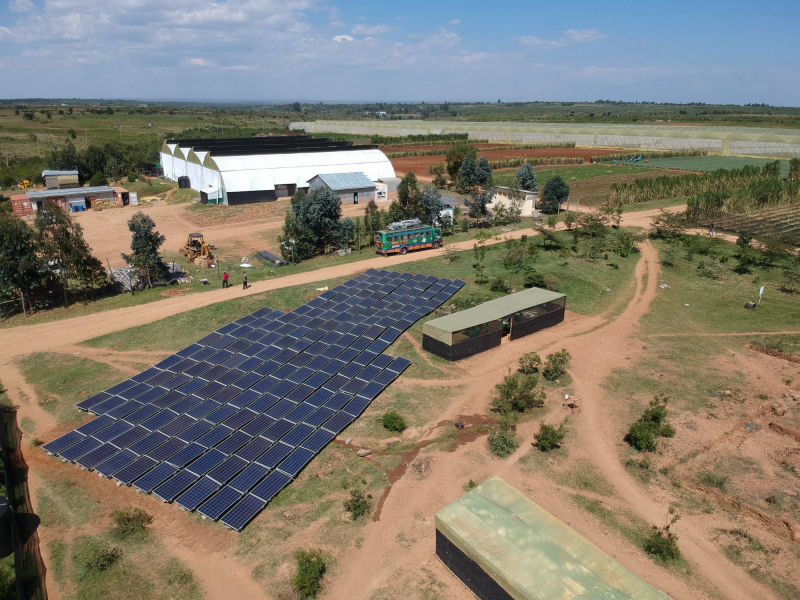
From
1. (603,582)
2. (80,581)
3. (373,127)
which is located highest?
(373,127)

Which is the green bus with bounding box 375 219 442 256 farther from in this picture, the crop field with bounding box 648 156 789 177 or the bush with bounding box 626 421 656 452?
the crop field with bounding box 648 156 789 177

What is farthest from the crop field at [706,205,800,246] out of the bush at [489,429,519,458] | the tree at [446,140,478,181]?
the bush at [489,429,519,458]

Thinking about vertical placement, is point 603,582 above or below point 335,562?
above

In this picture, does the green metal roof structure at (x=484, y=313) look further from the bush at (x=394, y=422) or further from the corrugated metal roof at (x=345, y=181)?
the corrugated metal roof at (x=345, y=181)

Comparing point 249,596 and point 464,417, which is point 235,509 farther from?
point 464,417

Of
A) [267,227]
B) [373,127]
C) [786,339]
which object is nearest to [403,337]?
[786,339]

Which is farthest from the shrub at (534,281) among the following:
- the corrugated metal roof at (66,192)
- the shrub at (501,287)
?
the corrugated metal roof at (66,192)

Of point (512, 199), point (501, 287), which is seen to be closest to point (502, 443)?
point (501, 287)

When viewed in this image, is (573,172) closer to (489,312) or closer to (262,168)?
(262,168)
